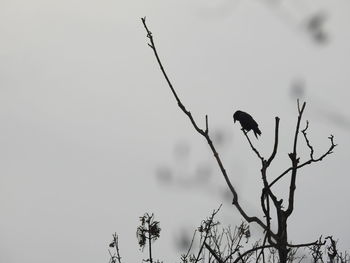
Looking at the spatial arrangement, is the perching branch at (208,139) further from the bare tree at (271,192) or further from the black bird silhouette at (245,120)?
the black bird silhouette at (245,120)

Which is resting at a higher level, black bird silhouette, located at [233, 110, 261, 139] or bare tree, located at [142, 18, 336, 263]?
black bird silhouette, located at [233, 110, 261, 139]

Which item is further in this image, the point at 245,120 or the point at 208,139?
the point at 245,120

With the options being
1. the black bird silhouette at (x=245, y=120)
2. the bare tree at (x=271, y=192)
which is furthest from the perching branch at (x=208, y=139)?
the black bird silhouette at (x=245, y=120)

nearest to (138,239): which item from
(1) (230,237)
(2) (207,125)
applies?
(2) (207,125)

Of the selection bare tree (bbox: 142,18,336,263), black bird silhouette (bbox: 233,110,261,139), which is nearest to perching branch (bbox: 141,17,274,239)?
bare tree (bbox: 142,18,336,263)

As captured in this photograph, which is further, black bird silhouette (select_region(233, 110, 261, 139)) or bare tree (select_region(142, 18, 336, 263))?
black bird silhouette (select_region(233, 110, 261, 139))

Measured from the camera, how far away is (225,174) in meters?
1.70

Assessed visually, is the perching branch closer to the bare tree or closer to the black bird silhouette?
the bare tree

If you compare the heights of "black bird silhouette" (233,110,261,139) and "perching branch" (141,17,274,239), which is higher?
"black bird silhouette" (233,110,261,139)

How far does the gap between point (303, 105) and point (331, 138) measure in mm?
261

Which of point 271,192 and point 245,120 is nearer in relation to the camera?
point 271,192

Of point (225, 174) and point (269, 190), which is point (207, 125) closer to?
point (225, 174)

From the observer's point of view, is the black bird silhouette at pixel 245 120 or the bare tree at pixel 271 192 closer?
the bare tree at pixel 271 192

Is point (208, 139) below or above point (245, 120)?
below
